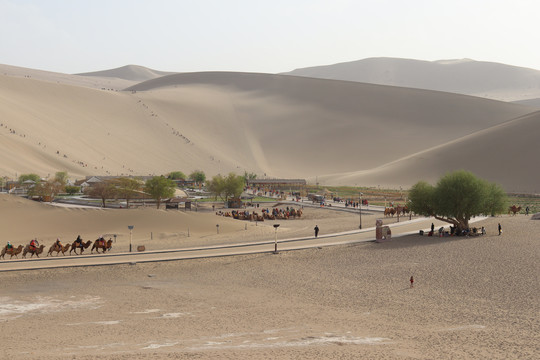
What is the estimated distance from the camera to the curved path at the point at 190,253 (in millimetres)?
27394

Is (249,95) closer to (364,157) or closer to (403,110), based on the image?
(403,110)

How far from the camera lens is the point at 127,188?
5903 cm

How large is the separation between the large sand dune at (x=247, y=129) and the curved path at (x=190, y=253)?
2503 inches

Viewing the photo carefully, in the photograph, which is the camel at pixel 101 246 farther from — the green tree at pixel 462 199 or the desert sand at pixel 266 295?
the green tree at pixel 462 199

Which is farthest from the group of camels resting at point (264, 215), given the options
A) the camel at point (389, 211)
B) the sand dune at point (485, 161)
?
the sand dune at point (485, 161)

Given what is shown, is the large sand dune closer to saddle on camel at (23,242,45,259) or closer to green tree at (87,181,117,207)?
green tree at (87,181,117,207)

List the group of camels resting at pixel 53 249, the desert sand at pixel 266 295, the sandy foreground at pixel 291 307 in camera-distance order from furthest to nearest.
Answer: the group of camels resting at pixel 53 249
the desert sand at pixel 266 295
the sandy foreground at pixel 291 307

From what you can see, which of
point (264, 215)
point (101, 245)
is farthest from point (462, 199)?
point (101, 245)

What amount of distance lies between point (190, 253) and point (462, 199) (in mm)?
17737

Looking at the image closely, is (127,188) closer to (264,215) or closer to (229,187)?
(229,187)

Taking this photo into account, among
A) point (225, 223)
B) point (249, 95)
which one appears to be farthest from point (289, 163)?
point (225, 223)

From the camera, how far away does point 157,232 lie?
39312 millimetres

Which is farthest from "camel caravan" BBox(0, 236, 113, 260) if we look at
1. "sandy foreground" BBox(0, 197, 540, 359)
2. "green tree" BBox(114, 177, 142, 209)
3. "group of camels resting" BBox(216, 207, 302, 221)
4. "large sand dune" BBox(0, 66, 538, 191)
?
"large sand dune" BBox(0, 66, 538, 191)

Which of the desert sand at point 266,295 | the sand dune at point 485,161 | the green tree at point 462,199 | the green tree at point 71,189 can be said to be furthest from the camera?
the sand dune at point 485,161
